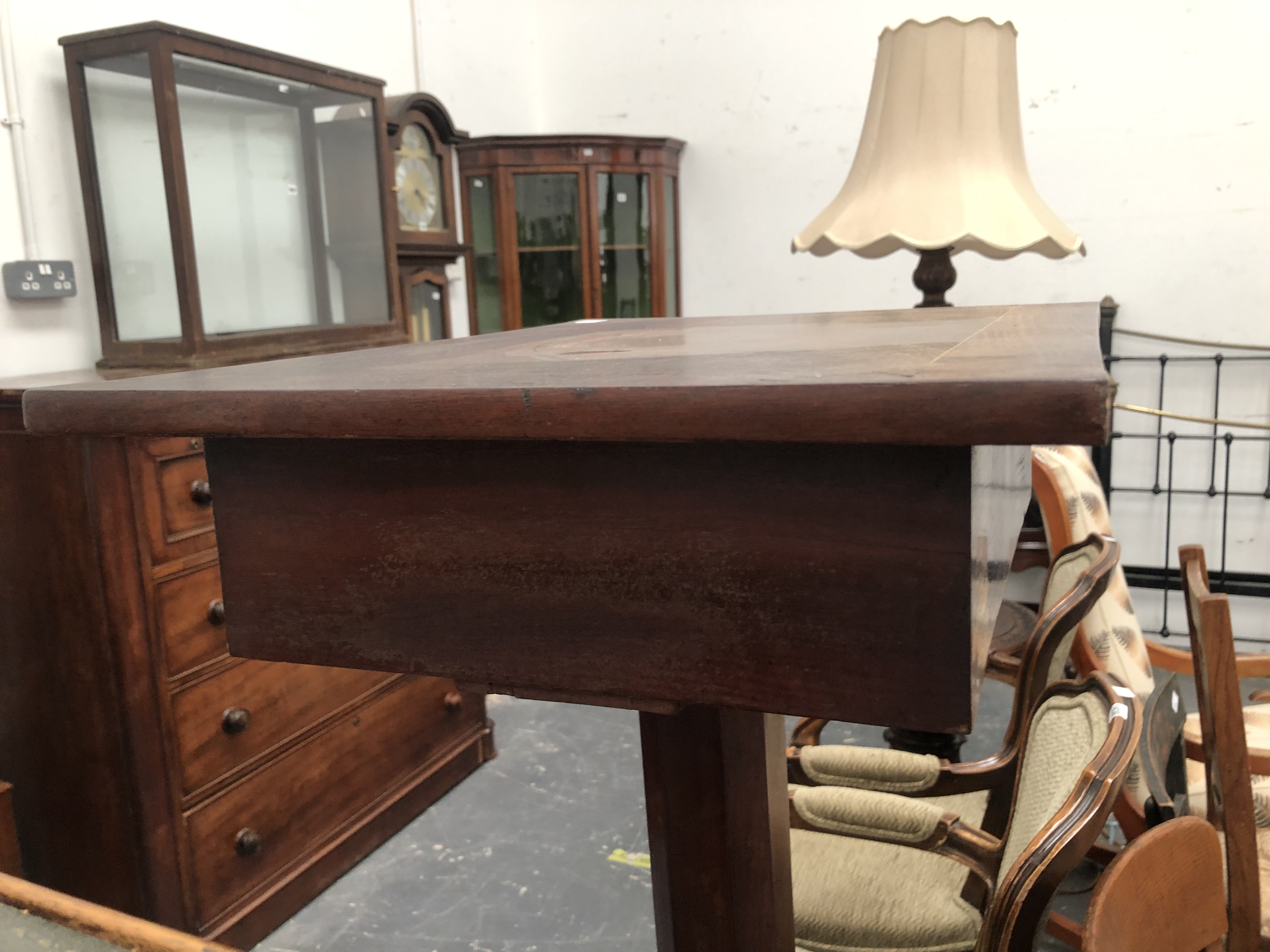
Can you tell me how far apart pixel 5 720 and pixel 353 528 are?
1.79m

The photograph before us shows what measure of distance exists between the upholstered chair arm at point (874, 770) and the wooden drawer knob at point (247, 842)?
1.16 m

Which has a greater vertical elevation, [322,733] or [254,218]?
[254,218]

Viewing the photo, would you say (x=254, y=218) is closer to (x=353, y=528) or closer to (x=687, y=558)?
(x=353, y=528)

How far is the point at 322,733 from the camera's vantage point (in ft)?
7.15

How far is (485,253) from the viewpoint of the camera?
365cm

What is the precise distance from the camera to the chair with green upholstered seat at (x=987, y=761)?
1.34 m

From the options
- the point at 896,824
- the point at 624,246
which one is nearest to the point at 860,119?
the point at 624,246

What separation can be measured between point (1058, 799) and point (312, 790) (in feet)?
5.52

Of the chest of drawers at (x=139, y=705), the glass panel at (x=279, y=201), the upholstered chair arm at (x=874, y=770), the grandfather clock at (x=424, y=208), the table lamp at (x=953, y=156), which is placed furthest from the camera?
the grandfather clock at (x=424, y=208)

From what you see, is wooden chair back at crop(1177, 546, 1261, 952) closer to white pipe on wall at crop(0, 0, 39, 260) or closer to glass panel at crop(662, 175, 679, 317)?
white pipe on wall at crop(0, 0, 39, 260)

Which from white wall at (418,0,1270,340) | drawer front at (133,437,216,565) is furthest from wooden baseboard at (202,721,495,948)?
white wall at (418,0,1270,340)

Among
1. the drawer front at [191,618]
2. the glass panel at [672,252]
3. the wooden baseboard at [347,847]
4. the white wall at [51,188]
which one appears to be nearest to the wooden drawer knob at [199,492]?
the drawer front at [191,618]

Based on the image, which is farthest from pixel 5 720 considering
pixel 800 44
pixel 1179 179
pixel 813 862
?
pixel 1179 179

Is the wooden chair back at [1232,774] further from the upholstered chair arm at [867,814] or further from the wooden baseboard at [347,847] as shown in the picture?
the wooden baseboard at [347,847]
